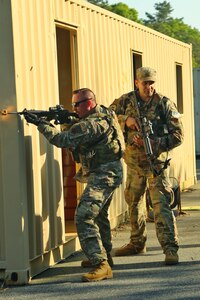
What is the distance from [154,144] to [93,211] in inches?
46.4

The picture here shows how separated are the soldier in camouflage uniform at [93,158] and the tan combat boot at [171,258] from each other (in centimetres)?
77

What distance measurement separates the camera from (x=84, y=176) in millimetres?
7117

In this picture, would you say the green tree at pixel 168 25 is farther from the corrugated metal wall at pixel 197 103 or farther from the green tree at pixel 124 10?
the corrugated metal wall at pixel 197 103

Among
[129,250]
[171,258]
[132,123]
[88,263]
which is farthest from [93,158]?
[129,250]

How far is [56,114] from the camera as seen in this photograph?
6855 mm

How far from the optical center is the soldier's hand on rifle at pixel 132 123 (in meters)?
7.74

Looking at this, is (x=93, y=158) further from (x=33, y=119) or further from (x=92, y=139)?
(x=33, y=119)

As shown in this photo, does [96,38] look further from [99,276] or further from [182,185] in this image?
[182,185]

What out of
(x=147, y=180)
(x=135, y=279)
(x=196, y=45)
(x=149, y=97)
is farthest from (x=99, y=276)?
(x=196, y=45)

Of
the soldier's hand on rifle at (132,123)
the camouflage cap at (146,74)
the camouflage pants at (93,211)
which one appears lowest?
the camouflage pants at (93,211)

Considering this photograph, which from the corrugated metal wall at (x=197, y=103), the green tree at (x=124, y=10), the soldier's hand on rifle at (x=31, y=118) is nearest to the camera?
the soldier's hand on rifle at (x=31, y=118)

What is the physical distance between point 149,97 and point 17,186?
1.80m

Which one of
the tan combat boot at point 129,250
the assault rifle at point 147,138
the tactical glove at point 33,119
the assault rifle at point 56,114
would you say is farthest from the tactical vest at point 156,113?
the tactical glove at point 33,119

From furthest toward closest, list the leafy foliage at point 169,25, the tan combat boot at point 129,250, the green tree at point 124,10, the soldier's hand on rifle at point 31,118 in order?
the leafy foliage at point 169,25
the green tree at point 124,10
the tan combat boot at point 129,250
the soldier's hand on rifle at point 31,118
